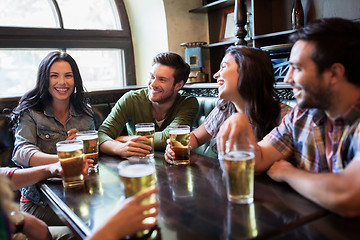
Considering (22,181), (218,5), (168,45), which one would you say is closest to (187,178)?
(22,181)

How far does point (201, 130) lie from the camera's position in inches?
82.5

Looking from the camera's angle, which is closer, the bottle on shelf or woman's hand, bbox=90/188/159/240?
woman's hand, bbox=90/188/159/240

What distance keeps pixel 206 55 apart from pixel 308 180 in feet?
10.8

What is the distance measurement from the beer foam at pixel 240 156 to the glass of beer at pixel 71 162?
0.63 m

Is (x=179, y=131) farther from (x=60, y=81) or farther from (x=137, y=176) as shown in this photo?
(x=60, y=81)

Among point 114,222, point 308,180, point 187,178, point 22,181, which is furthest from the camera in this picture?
point 22,181

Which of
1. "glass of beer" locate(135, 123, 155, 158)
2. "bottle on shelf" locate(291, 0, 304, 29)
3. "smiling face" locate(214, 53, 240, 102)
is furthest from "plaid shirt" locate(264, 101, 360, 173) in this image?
"bottle on shelf" locate(291, 0, 304, 29)

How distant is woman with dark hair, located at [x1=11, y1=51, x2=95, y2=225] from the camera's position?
1.89 m

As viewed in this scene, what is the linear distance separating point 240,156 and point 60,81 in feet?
4.88

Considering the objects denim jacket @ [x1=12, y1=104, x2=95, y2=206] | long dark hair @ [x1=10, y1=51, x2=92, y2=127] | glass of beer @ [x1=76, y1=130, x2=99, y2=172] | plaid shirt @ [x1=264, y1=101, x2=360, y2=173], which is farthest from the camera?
long dark hair @ [x1=10, y1=51, x2=92, y2=127]

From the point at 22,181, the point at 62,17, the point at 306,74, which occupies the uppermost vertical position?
the point at 62,17

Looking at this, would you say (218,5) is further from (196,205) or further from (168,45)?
(196,205)

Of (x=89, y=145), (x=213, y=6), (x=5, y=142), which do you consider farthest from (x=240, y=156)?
(x=213, y=6)

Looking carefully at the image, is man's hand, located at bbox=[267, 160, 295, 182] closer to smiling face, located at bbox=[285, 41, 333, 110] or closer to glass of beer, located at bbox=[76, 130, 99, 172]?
smiling face, located at bbox=[285, 41, 333, 110]
